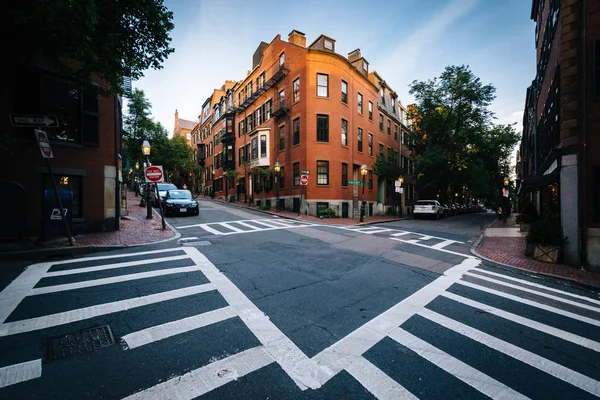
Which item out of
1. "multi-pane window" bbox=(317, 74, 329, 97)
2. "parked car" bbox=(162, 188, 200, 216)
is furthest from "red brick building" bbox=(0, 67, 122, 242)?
"multi-pane window" bbox=(317, 74, 329, 97)

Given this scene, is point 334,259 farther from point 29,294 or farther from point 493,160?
point 493,160

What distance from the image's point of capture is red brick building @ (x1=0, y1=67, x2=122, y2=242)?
8308 mm

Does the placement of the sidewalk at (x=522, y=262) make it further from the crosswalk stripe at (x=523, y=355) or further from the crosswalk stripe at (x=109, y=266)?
the crosswalk stripe at (x=109, y=266)

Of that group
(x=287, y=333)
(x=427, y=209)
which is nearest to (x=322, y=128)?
(x=427, y=209)

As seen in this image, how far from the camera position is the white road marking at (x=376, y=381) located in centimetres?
248

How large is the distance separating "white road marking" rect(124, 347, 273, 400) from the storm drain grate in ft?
4.11

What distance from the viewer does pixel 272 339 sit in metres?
3.40

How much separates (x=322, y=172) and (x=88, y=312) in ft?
68.2

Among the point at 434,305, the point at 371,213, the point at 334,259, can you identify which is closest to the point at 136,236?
the point at 334,259

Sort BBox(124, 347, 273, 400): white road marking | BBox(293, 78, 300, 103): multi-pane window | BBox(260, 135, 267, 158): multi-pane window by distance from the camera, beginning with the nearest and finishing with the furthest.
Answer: BBox(124, 347, 273, 400): white road marking < BBox(293, 78, 300, 103): multi-pane window < BBox(260, 135, 267, 158): multi-pane window

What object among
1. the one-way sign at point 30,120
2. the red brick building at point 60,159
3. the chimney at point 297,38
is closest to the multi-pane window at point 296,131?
the chimney at point 297,38

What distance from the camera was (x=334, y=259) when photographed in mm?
7715

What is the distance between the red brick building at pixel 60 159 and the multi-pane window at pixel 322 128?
51.8 feet

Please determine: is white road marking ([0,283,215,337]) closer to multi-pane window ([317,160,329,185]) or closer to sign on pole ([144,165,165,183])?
sign on pole ([144,165,165,183])
